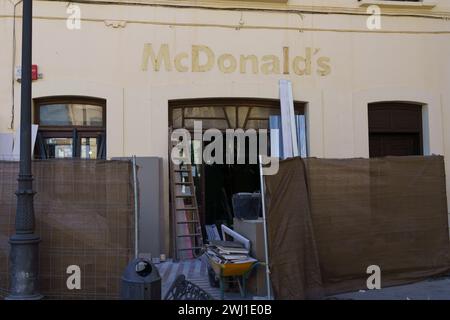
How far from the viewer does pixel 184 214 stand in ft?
33.8

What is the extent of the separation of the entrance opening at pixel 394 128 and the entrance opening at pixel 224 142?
1.66 meters

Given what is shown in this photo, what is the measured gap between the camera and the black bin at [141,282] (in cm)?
569

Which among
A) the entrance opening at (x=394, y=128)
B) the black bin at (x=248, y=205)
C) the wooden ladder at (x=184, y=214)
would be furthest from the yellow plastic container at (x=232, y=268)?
the entrance opening at (x=394, y=128)

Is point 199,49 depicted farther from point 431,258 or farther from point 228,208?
point 431,258

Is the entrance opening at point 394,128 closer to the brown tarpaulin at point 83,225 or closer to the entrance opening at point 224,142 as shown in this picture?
the entrance opening at point 224,142

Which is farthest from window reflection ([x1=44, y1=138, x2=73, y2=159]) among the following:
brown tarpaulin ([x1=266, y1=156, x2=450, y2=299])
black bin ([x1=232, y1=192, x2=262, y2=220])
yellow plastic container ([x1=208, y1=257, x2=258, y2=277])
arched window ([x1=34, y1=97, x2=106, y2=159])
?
brown tarpaulin ([x1=266, y1=156, x2=450, y2=299])

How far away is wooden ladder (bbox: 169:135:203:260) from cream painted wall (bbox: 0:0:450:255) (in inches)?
12.2

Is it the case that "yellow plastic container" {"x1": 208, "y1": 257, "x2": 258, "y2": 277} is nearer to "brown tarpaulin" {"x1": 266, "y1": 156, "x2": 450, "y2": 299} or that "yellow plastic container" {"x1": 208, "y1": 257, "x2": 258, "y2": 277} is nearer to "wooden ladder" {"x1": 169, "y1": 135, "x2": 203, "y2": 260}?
"brown tarpaulin" {"x1": 266, "y1": 156, "x2": 450, "y2": 299}

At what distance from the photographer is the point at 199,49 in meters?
10.5

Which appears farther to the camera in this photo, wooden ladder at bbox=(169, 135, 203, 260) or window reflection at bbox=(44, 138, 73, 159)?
window reflection at bbox=(44, 138, 73, 159)

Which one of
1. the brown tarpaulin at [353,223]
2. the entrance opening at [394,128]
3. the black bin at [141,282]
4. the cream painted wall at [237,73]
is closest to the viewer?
the black bin at [141,282]

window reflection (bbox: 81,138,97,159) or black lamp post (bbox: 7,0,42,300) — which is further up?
window reflection (bbox: 81,138,97,159)

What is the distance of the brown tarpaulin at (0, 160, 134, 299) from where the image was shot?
6824 mm

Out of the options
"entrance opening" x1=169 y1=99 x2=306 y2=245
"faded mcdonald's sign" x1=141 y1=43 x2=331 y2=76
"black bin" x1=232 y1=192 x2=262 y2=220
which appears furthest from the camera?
"entrance opening" x1=169 y1=99 x2=306 y2=245
